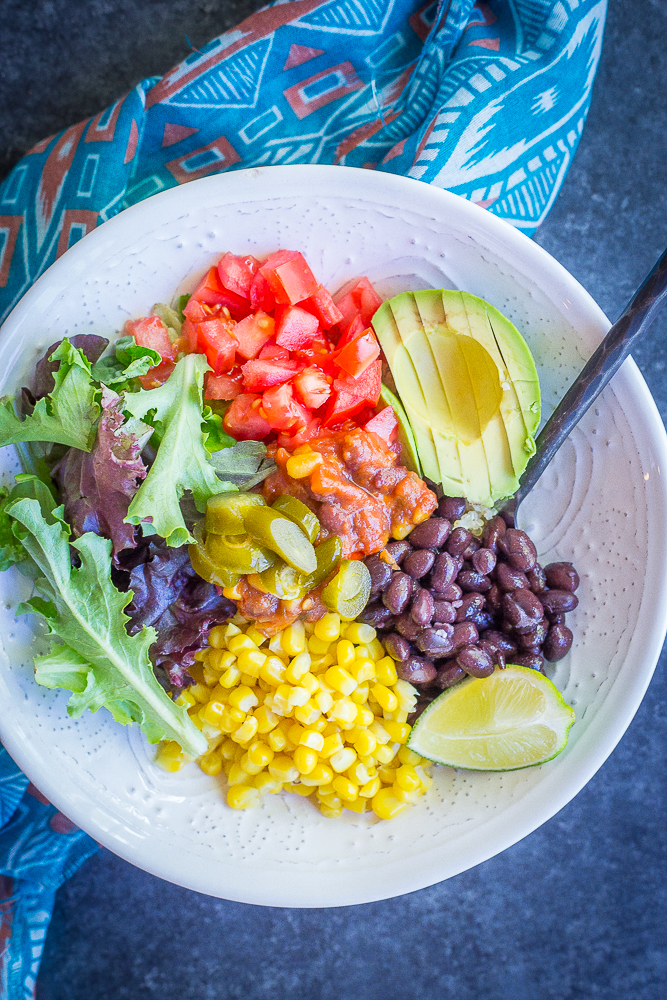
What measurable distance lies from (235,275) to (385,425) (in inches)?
21.9

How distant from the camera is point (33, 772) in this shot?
1794 mm

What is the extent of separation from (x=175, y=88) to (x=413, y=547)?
1.49m

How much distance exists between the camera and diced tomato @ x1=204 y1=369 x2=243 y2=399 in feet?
5.99

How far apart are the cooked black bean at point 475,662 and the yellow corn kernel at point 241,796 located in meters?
0.67

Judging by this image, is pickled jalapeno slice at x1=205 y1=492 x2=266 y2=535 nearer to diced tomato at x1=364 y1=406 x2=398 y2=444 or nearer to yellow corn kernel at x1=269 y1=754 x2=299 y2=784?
diced tomato at x1=364 y1=406 x2=398 y2=444

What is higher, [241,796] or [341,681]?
[341,681]

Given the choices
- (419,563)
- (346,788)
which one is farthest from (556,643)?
(346,788)

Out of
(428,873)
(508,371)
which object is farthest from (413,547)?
(428,873)

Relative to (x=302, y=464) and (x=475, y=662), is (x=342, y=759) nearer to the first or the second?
(x=475, y=662)

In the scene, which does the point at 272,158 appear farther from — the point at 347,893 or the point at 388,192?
the point at 347,893

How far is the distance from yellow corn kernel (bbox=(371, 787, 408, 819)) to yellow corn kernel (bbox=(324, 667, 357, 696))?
0.32 meters

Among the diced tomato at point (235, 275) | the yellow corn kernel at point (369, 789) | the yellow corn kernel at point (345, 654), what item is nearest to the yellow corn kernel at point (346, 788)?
the yellow corn kernel at point (369, 789)

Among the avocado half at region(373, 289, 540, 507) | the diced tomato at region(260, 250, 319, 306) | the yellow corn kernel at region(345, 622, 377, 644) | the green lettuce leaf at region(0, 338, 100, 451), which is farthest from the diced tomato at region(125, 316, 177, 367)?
the yellow corn kernel at region(345, 622, 377, 644)

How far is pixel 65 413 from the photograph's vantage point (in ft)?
5.38
